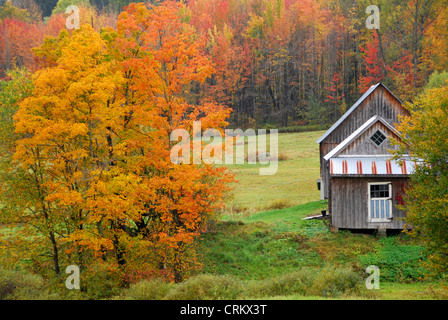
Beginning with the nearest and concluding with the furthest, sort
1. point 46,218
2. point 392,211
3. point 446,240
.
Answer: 1. point 446,240
2. point 46,218
3. point 392,211

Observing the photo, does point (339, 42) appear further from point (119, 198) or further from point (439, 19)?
→ point (119, 198)

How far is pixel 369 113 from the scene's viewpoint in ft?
89.3

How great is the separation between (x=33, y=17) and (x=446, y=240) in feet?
372

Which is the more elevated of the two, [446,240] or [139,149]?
[139,149]

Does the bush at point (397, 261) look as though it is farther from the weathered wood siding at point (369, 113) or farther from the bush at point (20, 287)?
the bush at point (20, 287)

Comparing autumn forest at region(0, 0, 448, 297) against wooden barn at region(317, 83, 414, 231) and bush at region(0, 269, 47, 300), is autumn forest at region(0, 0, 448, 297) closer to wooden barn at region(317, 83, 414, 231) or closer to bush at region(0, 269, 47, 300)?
bush at region(0, 269, 47, 300)

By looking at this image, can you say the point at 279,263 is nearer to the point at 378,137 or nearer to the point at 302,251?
the point at 302,251

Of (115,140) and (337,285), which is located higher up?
(115,140)

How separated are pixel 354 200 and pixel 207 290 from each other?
12.8 meters

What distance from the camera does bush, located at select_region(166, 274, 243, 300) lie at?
518 inches

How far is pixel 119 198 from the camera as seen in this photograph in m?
16.7

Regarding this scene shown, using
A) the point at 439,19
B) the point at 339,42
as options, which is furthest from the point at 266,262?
the point at 339,42
